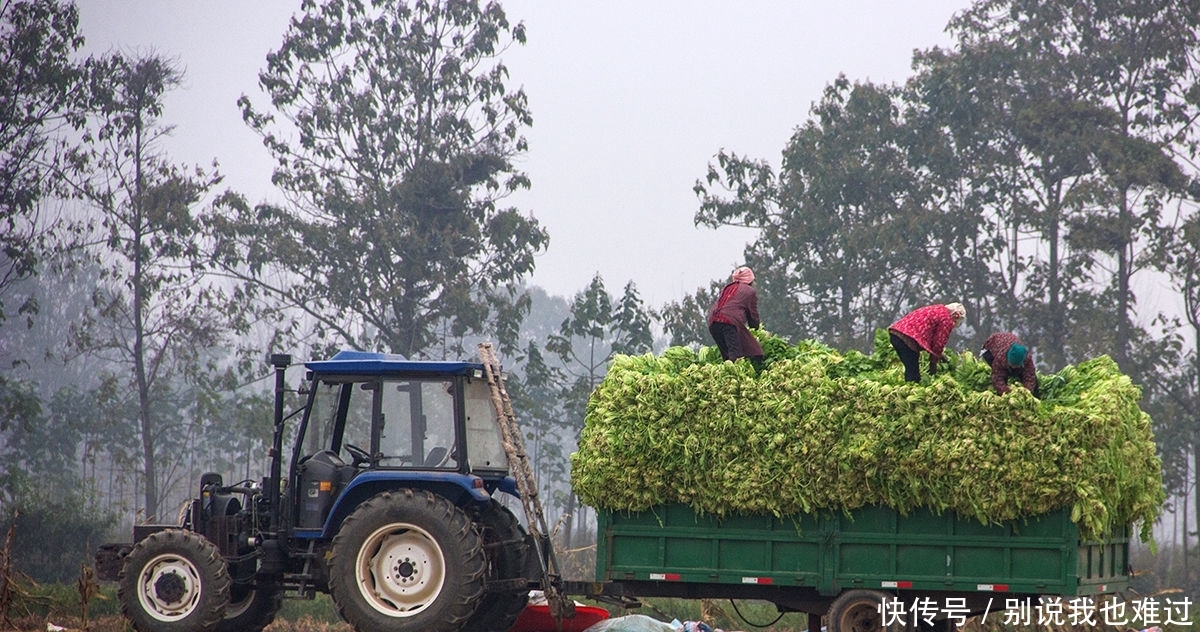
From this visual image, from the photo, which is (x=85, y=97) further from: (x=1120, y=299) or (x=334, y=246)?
(x=1120, y=299)

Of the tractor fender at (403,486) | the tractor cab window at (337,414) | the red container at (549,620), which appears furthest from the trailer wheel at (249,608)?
the red container at (549,620)

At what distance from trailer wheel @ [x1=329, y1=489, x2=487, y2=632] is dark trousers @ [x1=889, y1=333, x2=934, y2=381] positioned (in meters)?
3.82

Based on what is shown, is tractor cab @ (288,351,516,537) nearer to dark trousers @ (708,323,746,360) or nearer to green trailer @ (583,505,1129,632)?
green trailer @ (583,505,1129,632)

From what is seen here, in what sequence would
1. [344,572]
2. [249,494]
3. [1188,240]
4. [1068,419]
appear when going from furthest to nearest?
[1188,240]
[249,494]
[344,572]
[1068,419]

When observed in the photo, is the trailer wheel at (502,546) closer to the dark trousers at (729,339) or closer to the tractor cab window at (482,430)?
the tractor cab window at (482,430)

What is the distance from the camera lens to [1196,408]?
1266 inches

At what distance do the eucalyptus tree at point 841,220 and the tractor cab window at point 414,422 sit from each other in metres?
22.5

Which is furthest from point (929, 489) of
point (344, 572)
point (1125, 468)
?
point (344, 572)

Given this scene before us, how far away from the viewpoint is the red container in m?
12.0

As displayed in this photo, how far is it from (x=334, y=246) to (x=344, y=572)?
85.5 ft

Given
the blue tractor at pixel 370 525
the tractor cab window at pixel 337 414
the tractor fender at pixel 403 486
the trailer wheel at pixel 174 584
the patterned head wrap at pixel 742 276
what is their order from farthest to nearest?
the patterned head wrap at pixel 742 276 → the tractor cab window at pixel 337 414 → the trailer wheel at pixel 174 584 → the tractor fender at pixel 403 486 → the blue tractor at pixel 370 525

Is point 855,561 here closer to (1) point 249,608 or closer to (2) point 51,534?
(1) point 249,608

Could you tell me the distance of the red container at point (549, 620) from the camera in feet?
39.3

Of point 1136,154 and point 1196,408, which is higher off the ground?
point 1136,154
